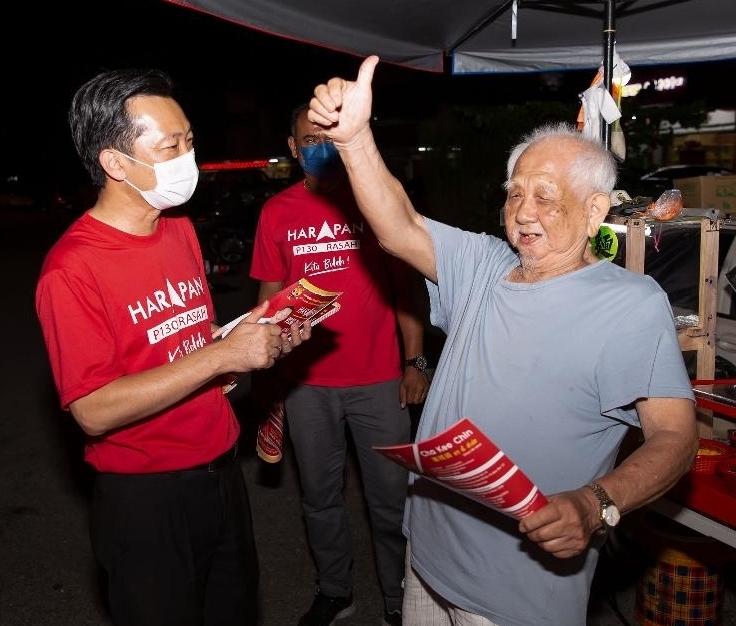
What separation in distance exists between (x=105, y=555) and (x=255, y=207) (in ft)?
54.2

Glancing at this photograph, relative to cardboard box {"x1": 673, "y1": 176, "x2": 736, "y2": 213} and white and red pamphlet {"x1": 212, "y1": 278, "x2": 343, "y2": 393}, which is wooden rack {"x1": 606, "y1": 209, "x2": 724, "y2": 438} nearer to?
white and red pamphlet {"x1": 212, "y1": 278, "x2": 343, "y2": 393}

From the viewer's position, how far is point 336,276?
353cm

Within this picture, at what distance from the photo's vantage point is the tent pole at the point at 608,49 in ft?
11.1

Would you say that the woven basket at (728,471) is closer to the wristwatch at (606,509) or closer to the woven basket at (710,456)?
the woven basket at (710,456)

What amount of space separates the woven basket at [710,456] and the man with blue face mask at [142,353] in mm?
1671

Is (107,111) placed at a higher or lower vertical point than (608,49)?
lower

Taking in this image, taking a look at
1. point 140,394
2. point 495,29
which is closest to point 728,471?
point 140,394

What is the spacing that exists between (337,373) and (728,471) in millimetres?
1730

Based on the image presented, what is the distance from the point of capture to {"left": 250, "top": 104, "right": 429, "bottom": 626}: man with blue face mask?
139 inches

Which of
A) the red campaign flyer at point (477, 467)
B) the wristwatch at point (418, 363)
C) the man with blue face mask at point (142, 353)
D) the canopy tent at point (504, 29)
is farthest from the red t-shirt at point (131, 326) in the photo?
the wristwatch at point (418, 363)

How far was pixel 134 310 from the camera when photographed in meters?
2.31

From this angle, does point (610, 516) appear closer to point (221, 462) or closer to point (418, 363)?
point (221, 462)

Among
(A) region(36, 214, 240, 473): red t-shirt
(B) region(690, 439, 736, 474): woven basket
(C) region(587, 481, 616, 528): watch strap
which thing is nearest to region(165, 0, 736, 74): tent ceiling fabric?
(A) region(36, 214, 240, 473): red t-shirt

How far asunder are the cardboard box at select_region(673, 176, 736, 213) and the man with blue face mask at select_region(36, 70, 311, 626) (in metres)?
3.62
